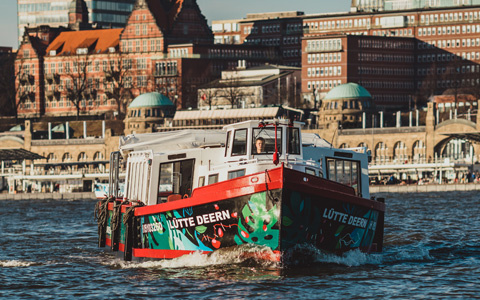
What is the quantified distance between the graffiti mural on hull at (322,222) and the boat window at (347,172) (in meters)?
4.05

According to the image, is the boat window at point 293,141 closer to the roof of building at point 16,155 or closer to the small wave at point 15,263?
the small wave at point 15,263

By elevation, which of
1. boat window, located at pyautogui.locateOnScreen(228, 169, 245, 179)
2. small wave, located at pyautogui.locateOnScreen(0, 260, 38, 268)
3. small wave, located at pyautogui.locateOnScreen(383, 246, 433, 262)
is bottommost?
small wave, located at pyautogui.locateOnScreen(0, 260, 38, 268)

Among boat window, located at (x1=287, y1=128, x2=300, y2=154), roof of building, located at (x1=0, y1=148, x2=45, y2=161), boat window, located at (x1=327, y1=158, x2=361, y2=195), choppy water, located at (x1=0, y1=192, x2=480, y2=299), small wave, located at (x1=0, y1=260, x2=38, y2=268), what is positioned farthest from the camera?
roof of building, located at (x1=0, y1=148, x2=45, y2=161)

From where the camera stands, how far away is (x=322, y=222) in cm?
4238

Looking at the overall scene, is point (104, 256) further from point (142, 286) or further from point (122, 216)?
point (142, 286)

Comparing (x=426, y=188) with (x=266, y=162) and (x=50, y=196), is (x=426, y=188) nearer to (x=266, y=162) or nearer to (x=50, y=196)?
(x=50, y=196)

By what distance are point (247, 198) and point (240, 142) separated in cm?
442

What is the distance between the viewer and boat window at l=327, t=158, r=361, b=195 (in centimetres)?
4909

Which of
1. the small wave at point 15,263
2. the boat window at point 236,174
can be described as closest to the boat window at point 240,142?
the boat window at point 236,174

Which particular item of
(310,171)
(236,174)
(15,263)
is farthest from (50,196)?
(236,174)

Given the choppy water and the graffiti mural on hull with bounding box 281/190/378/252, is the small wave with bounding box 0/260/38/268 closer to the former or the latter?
the choppy water

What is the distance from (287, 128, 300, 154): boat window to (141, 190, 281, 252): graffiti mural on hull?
4.08 metres

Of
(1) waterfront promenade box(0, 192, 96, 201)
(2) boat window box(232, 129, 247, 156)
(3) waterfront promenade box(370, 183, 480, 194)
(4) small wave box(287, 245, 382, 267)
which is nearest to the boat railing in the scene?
(2) boat window box(232, 129, 247, 156)

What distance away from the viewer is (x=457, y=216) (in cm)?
8006
